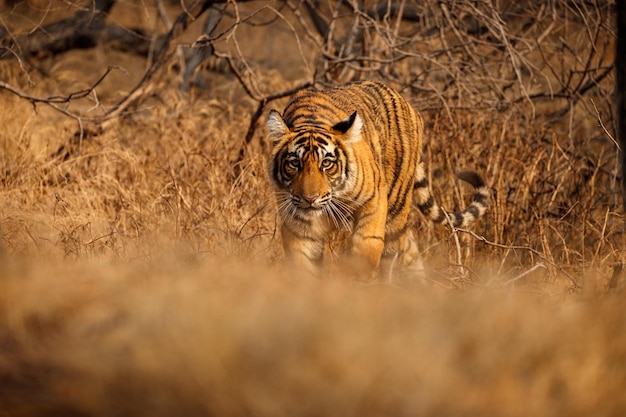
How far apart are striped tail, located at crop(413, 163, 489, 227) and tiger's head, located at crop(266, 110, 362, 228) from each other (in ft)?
3.08

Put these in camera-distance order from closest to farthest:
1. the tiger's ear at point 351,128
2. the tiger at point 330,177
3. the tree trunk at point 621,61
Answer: the tree trunk at point 621,61, the tiger at point 330,177, the tiger's ear at point 351,128

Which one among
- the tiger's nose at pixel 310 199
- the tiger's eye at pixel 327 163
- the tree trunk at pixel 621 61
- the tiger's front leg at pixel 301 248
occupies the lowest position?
the tiger's front leg at pixel 301 248

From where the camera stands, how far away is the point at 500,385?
7.92 ft

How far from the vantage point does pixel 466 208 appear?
589cm

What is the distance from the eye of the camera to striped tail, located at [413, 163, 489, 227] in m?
5.73

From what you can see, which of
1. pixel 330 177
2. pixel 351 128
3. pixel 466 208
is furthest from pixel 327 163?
pixel 466 208

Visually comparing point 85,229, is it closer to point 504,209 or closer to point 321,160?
point 321,160

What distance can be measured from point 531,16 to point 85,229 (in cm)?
458

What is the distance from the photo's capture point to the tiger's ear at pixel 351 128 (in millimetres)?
4895

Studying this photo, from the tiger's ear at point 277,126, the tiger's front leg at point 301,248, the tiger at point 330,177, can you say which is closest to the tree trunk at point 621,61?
the tiger at point 330,177

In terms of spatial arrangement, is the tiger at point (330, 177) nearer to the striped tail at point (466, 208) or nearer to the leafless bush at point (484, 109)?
the striped tail at point (466, 208)

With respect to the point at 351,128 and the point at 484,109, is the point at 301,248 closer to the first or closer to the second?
A: the point at 351,128

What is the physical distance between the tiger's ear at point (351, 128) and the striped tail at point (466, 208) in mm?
932

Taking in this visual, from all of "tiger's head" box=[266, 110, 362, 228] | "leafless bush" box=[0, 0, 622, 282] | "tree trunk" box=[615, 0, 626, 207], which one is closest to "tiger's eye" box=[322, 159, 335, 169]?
"tiger's head" box=[266, 110, 362, 228]
